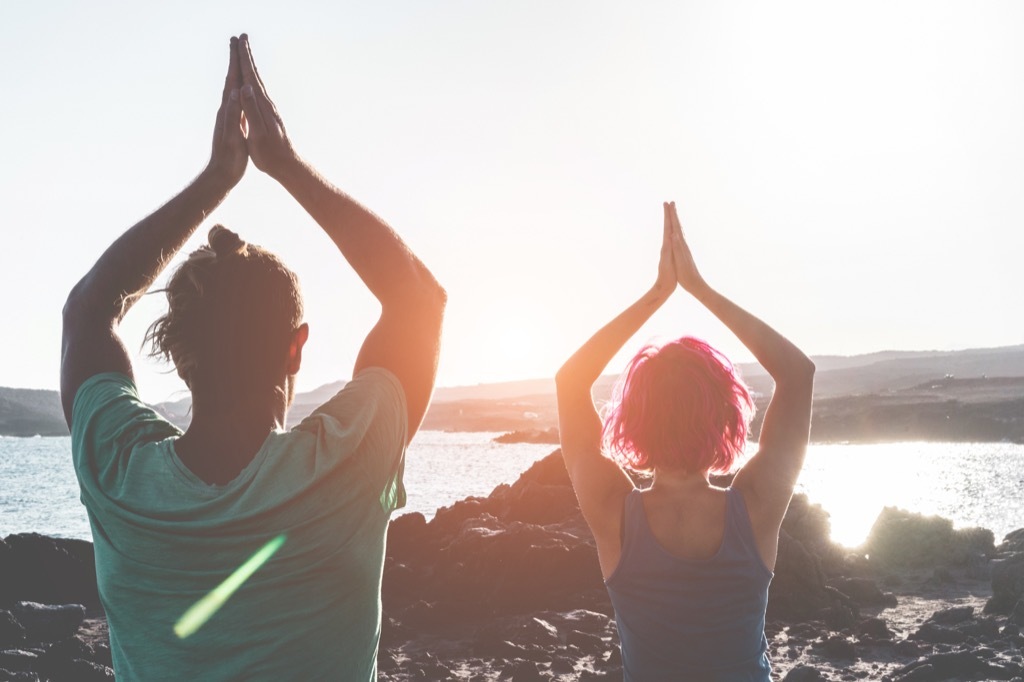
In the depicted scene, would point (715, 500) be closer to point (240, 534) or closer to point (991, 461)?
point (240, 534)

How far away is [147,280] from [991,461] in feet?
172

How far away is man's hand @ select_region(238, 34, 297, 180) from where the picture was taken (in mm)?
2330

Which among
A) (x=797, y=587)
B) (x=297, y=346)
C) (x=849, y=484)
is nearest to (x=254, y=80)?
(x=297, y=346)

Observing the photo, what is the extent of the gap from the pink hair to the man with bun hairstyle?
832 mm

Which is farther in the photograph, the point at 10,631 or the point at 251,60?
the point at 10,631

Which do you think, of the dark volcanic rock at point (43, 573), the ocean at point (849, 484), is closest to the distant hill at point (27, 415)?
the ocean at point (849, 484)

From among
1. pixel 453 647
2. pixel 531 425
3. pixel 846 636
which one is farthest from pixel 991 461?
pixel 531 425

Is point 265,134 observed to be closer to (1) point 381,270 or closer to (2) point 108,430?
(1) point 381,270

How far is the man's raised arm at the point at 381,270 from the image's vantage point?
2172 mm

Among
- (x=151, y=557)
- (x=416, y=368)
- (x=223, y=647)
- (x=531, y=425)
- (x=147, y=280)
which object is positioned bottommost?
(x=531, y=425)

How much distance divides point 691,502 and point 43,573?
46.1ft

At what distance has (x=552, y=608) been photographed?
1245 centimetres

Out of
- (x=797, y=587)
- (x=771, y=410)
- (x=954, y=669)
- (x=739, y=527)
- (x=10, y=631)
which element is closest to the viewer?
(x=739, y=527)

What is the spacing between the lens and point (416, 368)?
2.18 meters
